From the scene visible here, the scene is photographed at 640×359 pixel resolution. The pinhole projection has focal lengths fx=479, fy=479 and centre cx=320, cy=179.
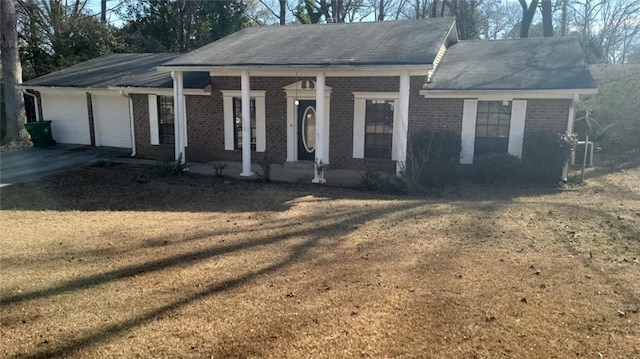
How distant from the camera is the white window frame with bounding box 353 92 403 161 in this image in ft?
46.6

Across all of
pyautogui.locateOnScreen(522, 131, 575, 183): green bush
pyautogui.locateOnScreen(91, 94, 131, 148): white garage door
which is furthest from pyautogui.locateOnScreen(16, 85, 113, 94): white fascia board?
pyautogui.locateOnScreen(522, 131, 575, 183): green bush

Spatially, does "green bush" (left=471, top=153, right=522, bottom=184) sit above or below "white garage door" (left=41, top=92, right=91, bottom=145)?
below

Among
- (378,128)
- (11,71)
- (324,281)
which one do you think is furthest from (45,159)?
(324,281)

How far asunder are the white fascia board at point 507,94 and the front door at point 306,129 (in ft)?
12.1

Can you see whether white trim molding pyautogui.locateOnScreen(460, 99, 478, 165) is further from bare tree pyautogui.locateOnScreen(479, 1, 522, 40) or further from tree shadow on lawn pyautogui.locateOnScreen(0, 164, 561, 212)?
bare tree pyautogui.locateOnScreen(479, 1, 522, 40)

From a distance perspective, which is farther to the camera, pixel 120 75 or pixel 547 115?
pixel 120 75

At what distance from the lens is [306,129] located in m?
15.5

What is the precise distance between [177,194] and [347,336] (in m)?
8.21

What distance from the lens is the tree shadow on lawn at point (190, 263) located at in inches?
164

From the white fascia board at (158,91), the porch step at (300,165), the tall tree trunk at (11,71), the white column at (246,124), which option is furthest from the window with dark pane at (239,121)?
the tall tree trunk at (11,71)

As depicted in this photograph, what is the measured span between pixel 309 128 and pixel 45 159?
935 cm

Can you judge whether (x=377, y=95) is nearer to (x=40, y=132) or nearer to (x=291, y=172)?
(x=291, y=172)

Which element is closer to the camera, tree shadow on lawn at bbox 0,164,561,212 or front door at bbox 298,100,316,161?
tree shadow on lawn at bbox 0,164,561,212

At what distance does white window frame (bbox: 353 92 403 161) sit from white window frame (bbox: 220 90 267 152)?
3.05 meters
